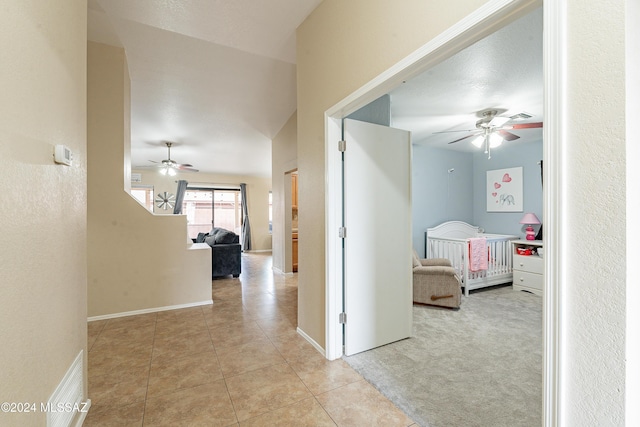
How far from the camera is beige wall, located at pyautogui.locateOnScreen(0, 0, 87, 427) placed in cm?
91

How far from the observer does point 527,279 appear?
4266 mm

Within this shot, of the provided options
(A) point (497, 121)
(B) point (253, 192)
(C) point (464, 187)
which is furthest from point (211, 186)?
(A) point (497, 121)

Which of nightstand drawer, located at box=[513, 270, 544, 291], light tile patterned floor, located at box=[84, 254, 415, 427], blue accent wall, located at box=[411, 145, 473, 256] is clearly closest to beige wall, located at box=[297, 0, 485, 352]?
light tile patterned floor, located at box=[84, 254, 415, 427]

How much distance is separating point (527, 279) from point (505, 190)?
5.90ft

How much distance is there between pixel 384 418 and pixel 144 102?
473 cm

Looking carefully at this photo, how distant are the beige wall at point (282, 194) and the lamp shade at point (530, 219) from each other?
410 centimetres

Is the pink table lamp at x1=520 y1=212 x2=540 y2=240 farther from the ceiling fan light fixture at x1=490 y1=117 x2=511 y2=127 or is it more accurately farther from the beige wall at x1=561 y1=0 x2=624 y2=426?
the beige wall at x1=561 y1=0 x2=624 y2=426

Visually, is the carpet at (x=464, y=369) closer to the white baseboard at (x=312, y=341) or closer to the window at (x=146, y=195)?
the white baseboard at (x=312, y=341)

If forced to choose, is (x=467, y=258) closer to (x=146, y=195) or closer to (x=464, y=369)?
(x=464, y=369)

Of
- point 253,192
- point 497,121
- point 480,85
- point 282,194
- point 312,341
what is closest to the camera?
point 312,341

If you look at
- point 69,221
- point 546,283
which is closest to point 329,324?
point 546,283

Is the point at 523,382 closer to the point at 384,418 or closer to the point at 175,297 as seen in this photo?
the point at 384,418

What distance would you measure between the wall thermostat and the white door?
5.54ft

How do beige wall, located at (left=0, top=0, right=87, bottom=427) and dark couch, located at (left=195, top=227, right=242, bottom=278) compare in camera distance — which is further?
dark couch, located at (left=195, top=227, right=242, bottom=278)
